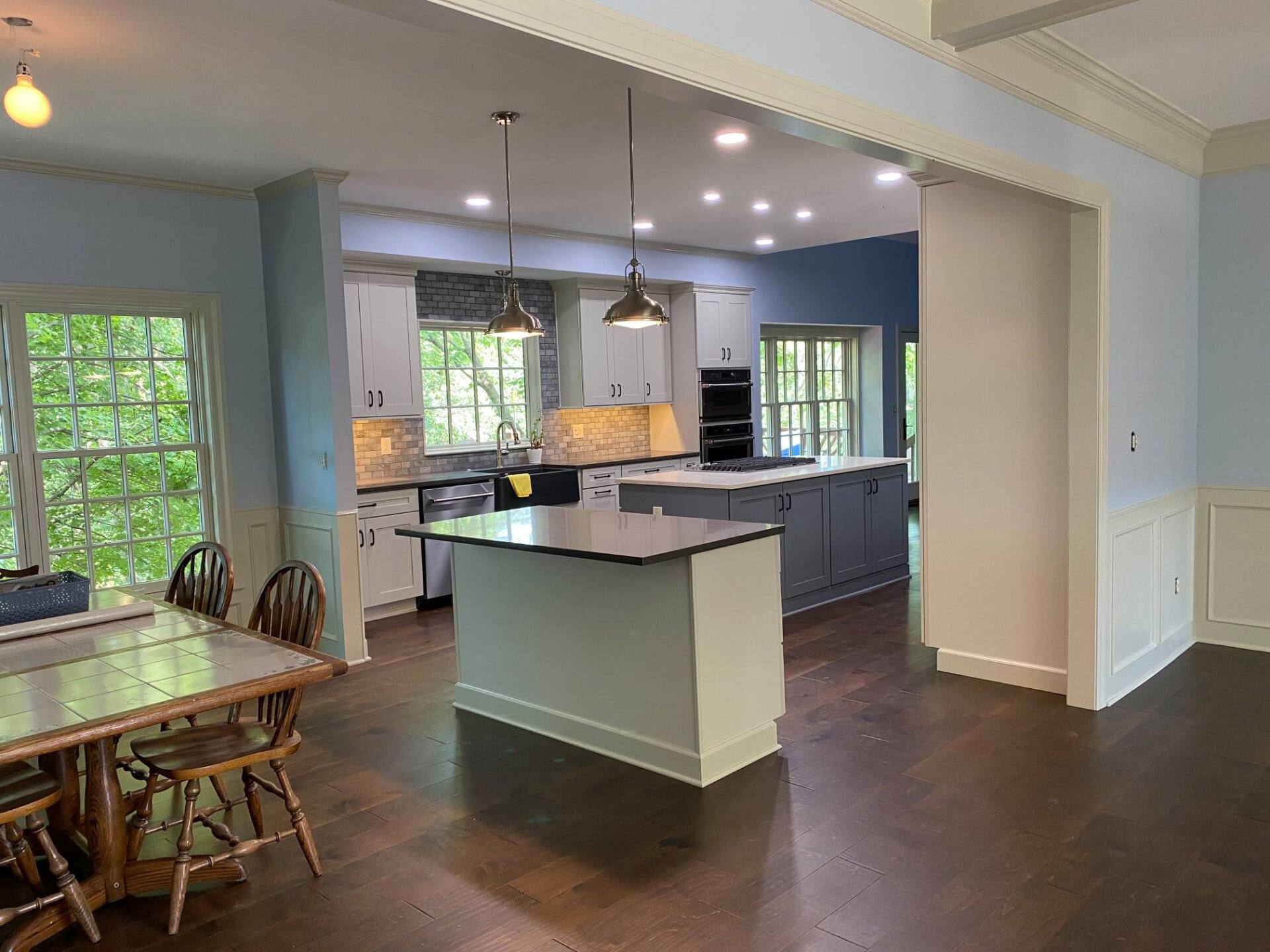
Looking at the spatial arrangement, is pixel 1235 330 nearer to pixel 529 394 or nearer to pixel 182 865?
pixel 529 394

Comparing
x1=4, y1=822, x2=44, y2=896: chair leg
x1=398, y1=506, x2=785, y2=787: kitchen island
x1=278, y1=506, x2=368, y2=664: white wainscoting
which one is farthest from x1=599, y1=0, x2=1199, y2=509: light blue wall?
x1=278, y1=506, x2=368, y2=664: white wainscoting

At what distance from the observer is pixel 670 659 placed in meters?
3.45

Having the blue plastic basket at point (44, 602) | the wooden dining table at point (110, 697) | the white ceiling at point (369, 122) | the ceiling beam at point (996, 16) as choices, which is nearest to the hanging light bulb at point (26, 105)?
the white ceiling at point (369, 122)

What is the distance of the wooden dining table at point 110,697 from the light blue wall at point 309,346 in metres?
2.15

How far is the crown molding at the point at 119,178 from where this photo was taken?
450 centimetres

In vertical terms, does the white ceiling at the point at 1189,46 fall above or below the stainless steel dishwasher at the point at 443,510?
above

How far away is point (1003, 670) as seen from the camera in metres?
4.40

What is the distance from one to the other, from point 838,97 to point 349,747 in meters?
3.10

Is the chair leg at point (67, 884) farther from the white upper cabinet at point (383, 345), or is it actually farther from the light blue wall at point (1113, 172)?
the white upper cabinet at point (383, 345)

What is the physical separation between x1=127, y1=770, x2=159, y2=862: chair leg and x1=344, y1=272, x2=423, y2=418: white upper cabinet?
3.54 meters

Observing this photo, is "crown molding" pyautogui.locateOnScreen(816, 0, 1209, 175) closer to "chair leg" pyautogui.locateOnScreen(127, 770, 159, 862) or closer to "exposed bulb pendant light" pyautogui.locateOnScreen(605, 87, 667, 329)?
"exposed bulb pendant light" pyautogui.locateOnScreen(605, 87, 667, 329)

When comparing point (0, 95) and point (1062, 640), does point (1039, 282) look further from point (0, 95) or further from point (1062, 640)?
point (0, 95)

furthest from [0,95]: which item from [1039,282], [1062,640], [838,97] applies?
[1062,640]

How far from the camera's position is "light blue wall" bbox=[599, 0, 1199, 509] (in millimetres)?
2299
